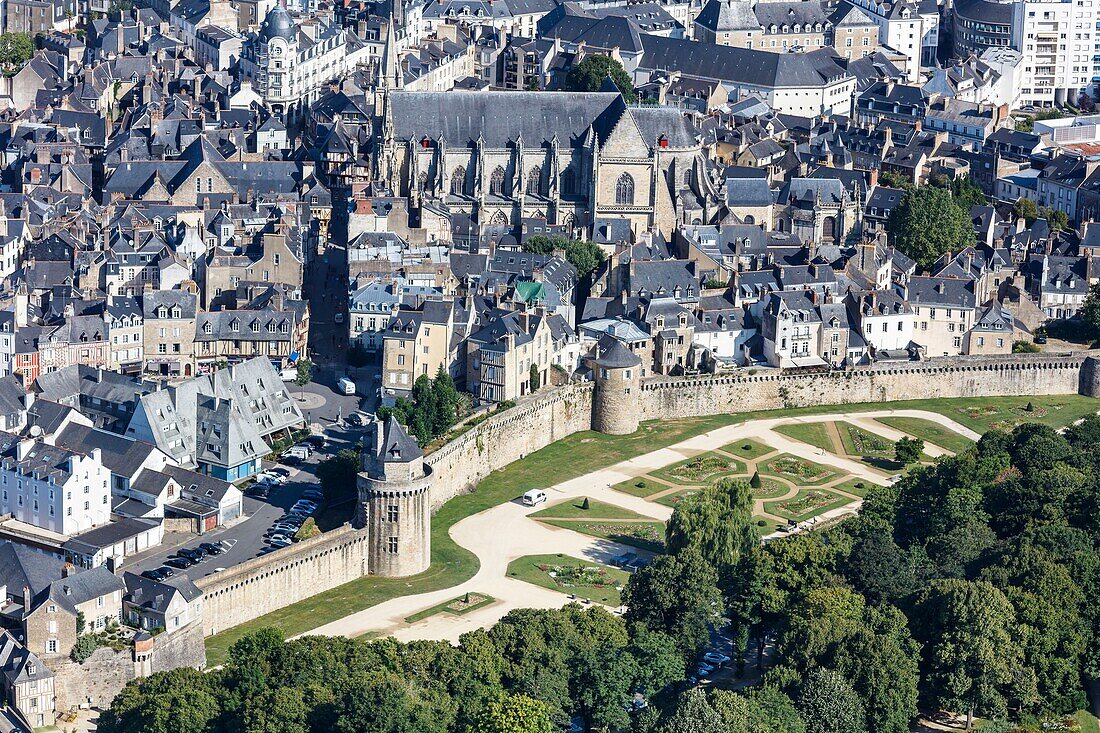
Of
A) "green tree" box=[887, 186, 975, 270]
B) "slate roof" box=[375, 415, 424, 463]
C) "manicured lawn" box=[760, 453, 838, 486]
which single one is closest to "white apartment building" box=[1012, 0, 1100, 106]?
"green tree" box=[887, 186, 975, 270]

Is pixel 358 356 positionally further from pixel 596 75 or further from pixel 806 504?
pixel 596 75

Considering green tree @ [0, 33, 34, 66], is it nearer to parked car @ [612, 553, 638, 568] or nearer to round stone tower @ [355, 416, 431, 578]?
round stone tower @ [355, 416, 431, 578]

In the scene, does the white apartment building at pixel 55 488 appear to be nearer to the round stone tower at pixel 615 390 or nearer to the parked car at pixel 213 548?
the parked car at pixel 213 548

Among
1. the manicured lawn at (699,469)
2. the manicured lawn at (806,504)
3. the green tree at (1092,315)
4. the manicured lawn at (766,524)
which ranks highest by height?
the green tree at (1092,315)

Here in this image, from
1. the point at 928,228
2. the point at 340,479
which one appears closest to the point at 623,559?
the point at 340,479

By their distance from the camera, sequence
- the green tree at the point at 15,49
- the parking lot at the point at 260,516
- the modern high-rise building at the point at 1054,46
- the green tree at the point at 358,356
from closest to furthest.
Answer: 1. the parking lot at the point at 260,516
2. the green tree at the point at 358,356
3. the green tree at the point at 15,49
4. the modern high-rise building at the point at 1054,46

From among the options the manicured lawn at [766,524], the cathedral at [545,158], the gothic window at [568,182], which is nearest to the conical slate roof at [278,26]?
the cathedral at [545,158]
